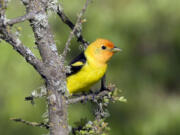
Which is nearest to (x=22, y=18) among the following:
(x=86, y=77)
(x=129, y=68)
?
(x=86, y=77)

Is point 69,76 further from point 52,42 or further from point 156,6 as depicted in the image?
point 156,6

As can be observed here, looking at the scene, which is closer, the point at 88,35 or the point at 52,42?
the point at 52,42

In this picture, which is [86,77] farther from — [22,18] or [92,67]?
[22,18]

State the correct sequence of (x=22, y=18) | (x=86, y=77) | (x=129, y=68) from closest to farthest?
(x=22, y=18) → (x=86, y=77) → (x=129, y=68)

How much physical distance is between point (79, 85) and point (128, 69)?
1.65m

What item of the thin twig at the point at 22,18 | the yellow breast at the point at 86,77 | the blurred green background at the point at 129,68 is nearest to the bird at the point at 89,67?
the yellow breast at the point at 86,77

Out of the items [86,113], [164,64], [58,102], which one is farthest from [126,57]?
[58,102]

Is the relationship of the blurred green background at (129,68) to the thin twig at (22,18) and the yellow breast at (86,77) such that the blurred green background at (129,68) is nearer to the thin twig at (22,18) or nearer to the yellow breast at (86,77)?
the yellow breast at (86,77)

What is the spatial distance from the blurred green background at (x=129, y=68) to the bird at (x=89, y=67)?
997 millimetres

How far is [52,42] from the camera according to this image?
75.5 inches

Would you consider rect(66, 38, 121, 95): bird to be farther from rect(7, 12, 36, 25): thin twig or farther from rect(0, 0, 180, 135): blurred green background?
rect(7, 12, 36, 25): thin twig

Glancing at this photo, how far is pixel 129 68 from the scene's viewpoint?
4773 mm

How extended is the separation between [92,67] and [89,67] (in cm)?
3

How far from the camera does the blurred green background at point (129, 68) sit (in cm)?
432
